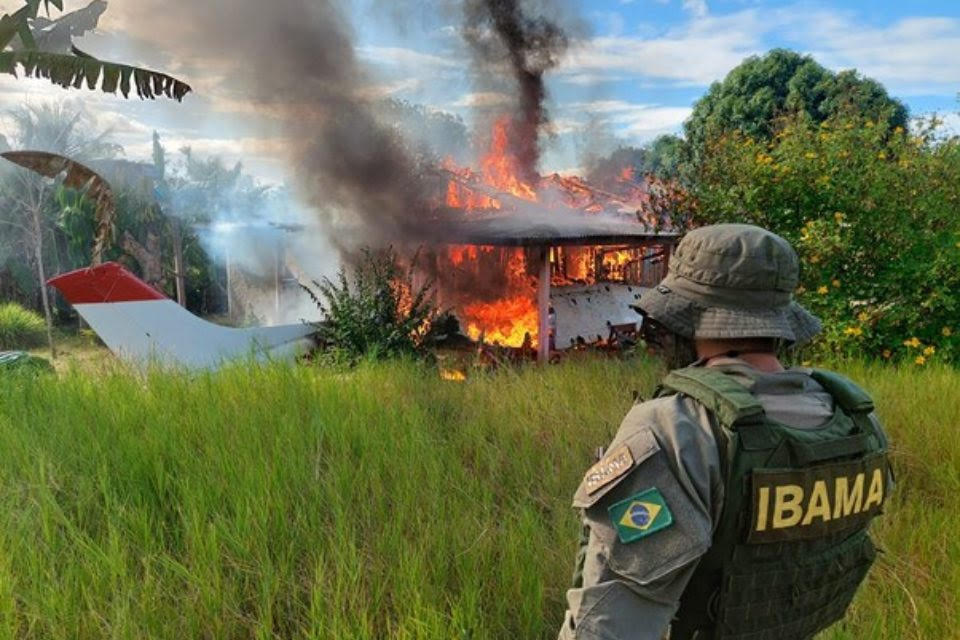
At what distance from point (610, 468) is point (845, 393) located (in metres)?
0.60

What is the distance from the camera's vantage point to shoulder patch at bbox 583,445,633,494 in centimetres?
116

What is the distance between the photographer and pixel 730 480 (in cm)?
118

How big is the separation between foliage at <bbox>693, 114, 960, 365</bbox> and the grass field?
1840 millimetres

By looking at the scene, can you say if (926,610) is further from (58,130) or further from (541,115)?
(58,130)

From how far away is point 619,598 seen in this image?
1.17 metres

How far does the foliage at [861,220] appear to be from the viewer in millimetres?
6062

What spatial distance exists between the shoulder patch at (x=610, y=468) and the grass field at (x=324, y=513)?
101 cm

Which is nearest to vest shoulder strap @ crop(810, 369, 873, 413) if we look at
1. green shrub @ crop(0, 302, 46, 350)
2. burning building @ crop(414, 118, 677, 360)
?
burning building @ crop(414, 118, 677, 360)

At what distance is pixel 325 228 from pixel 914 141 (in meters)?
10.8

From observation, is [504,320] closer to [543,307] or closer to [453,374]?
[543,307]

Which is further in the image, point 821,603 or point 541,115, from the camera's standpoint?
point 541,115

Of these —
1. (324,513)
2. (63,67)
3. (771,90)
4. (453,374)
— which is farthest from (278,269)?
(771,90)

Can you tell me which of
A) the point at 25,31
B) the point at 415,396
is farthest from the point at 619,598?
the point at 25,31

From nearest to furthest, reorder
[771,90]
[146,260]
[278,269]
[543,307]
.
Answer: [543,307] → [278,269] → [146,260] → [771,90]
